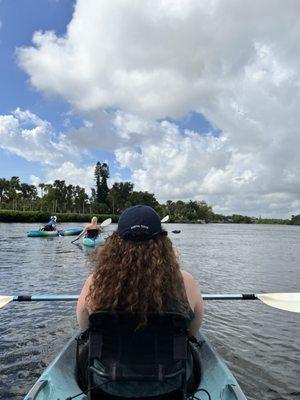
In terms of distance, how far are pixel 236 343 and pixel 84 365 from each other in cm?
469

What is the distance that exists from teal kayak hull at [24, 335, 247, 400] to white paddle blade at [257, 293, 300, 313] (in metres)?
1.57

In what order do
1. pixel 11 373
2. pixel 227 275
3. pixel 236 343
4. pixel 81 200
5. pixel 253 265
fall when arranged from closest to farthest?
pixel 11 373 → pixel 236 343 → pixel 227 275 → pixel 253 265 → pixel 81 200

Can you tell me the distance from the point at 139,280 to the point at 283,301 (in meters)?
3.27

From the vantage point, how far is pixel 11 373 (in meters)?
5.79

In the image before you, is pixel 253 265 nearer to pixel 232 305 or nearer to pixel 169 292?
pixel 232 305

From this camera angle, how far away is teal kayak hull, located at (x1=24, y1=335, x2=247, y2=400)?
3.35m

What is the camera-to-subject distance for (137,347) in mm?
2846

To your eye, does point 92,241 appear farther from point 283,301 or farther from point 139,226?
point 139,226

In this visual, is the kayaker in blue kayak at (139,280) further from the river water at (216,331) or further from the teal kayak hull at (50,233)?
the teal kayak hull at (50,233)

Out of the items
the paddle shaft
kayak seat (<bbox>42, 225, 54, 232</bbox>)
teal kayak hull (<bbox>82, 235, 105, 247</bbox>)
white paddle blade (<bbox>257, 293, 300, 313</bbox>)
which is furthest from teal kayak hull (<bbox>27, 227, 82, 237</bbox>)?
white paddle blade (<bbox>257, 293, 300, 313</bbox>)

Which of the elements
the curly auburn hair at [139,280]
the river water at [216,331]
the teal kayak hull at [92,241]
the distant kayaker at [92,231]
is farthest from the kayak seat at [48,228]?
the curly auburn hair at [139,280]

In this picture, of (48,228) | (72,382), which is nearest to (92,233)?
(48,228)

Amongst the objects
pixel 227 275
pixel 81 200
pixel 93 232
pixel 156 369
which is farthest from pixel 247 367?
pixel 81 200

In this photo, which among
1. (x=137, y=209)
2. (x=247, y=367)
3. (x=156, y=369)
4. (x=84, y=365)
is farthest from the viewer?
(x=247, y=367)
